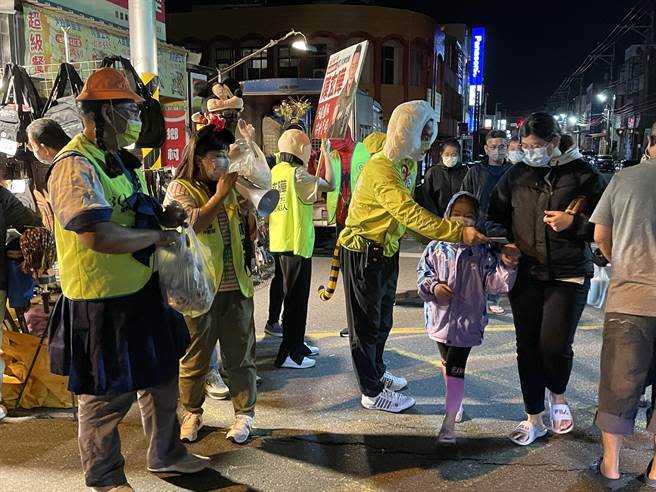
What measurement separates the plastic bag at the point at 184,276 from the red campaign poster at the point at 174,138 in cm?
528

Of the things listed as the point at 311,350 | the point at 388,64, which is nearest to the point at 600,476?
the point at 311,350

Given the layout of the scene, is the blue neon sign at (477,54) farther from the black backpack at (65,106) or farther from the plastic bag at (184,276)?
the plastic bag at (184,276)

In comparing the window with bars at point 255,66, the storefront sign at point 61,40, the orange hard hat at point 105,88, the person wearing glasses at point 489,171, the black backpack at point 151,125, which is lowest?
the person wearing glasses at point 489,171

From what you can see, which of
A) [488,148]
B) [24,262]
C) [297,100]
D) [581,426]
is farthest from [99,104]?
[297,100]

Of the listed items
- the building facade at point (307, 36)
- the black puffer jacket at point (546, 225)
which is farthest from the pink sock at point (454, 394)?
the building facade at point (307, 36)

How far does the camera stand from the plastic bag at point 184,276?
2.75m

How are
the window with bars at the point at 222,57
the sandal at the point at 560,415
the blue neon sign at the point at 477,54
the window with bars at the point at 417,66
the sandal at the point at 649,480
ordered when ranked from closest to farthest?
the sandal at the point at 649,480, the sandal at the point at 560,415, the window with bars at the point at 222,57, the window with bars at the point at 417,66, the blue neon sign at the point at 477,54

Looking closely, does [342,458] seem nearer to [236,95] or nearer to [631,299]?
[631,299]

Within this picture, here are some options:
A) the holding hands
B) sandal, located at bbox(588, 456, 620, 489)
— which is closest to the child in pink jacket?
the holding hands

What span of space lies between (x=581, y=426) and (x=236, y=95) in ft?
10.9

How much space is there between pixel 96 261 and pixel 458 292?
2.10 metres

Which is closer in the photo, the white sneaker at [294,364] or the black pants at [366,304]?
the black pants at [366,304]

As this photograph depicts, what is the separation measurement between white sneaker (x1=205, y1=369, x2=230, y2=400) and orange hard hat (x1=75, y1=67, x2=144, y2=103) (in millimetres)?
2385

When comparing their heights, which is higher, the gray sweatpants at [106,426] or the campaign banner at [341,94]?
the campaign banner at [341,94]
